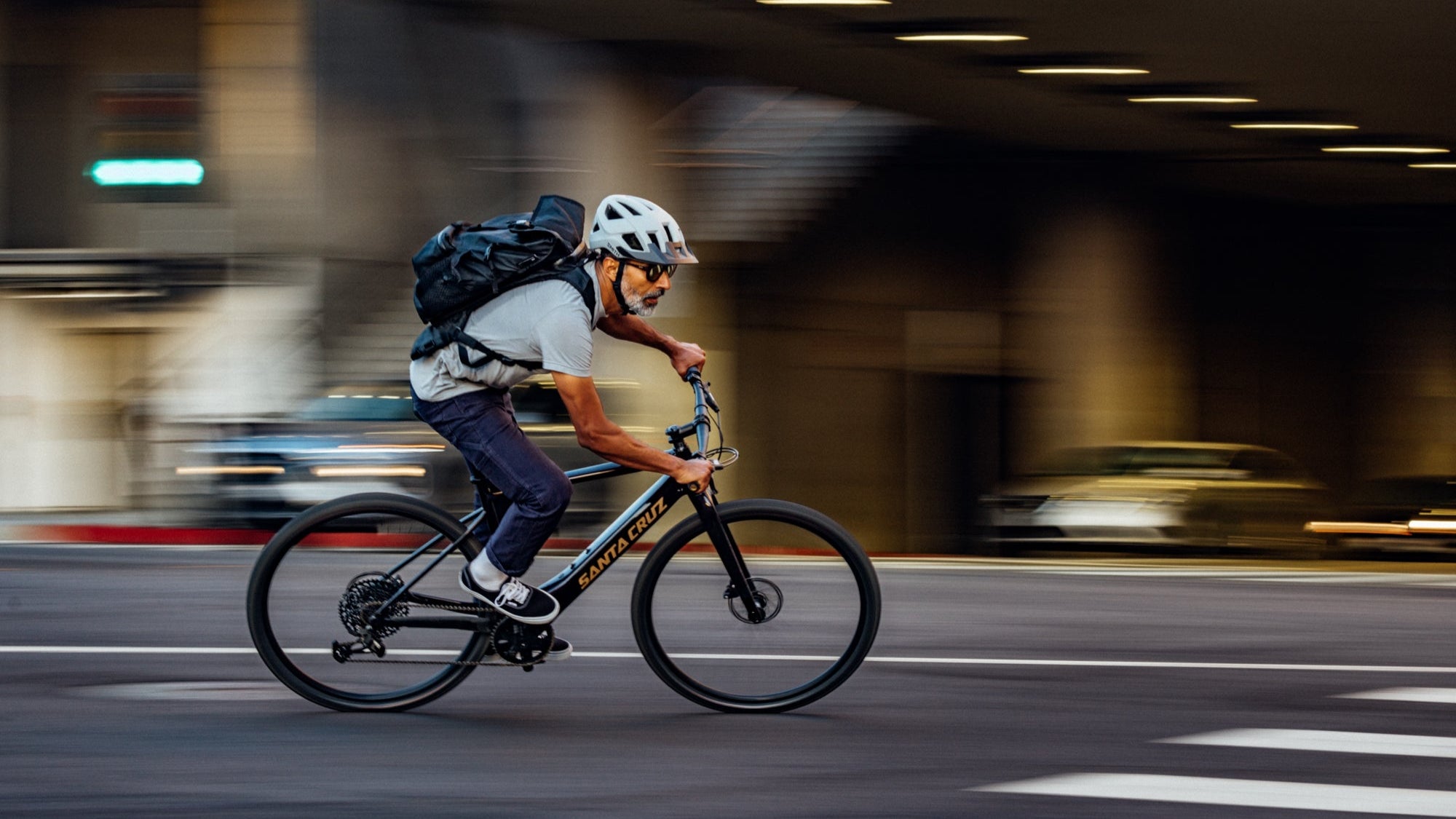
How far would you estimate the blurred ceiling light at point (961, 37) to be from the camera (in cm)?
1789

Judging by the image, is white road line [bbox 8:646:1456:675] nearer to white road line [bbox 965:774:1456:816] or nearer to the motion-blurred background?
white road line [bbox 965:774:1456:816]

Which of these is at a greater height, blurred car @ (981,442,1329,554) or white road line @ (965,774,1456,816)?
white road line @ (965,774,1456,816)

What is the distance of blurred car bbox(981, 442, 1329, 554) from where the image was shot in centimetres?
1927

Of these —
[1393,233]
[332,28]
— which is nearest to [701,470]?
[332,28]

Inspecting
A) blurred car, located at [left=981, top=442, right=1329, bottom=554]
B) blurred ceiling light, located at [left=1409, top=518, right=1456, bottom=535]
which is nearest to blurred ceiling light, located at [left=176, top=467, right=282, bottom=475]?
blurred car, located at [left=981, top=442, right=1329, bottom=554]

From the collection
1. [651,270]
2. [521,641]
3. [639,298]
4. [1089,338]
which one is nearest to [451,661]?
[521,641]

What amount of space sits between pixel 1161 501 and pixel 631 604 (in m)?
13.6

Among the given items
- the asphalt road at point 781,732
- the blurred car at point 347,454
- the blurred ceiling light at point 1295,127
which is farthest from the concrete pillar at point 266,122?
the asphalt road at point 781,732

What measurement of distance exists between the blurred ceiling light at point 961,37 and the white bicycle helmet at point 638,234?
477 inches

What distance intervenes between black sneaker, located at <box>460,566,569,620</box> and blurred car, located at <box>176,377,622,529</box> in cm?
969

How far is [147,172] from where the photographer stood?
29172mm

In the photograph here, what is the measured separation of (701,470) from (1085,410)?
24186 mm

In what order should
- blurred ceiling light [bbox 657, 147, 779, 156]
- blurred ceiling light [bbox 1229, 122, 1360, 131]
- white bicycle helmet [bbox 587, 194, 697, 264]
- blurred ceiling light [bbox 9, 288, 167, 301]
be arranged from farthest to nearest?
blurred ceiling light [bbox 9, 288, 167, 301] < blurred ceiling light [bbox 657, 147, 779, 156] < blurred ceiling light [bbox 1229, 122, 1360, 131] < white bicycle helmet [bbox 587, 194, 697, 264]

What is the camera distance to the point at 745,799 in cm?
539
